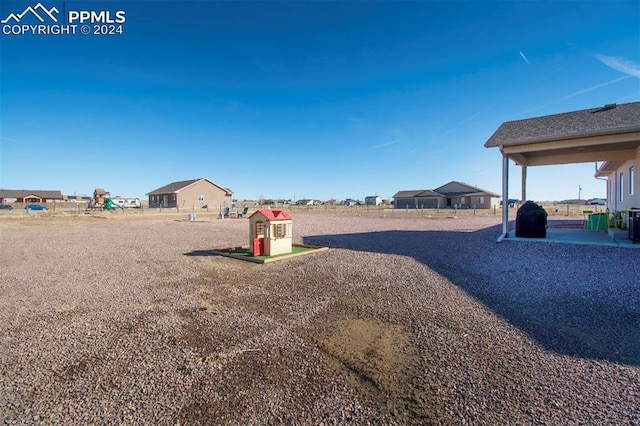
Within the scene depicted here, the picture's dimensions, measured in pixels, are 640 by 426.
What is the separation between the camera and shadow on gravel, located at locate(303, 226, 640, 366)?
3.33m

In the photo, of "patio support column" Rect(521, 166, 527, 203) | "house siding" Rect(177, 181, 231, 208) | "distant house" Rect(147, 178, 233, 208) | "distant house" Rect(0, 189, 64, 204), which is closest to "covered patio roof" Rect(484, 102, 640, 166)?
"patio support column" Rect(521, 166, 527, 203)

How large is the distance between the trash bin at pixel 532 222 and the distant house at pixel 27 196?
75.4 metres

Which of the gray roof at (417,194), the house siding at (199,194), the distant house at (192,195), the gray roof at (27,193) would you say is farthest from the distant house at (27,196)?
the gray roof at (417,194)

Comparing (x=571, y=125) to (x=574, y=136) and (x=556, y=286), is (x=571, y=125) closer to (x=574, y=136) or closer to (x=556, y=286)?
(x=574, y=136)

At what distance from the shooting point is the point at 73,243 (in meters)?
11.1

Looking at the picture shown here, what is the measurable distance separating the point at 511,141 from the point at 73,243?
15957 millimetres

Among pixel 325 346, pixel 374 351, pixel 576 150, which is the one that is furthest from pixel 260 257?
pixel 576 150

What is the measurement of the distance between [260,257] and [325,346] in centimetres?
492

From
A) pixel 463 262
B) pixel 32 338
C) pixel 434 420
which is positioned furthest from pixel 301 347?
pixel 463 262

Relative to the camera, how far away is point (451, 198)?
50.6 m

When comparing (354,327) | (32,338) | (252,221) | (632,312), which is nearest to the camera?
(32,338)

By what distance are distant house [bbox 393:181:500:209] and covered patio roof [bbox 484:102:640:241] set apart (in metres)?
36.2

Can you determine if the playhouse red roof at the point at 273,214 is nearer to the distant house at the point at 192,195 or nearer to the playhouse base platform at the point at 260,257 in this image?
the playhouse base platform at the point at 260,257

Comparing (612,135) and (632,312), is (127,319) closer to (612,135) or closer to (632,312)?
(632,312)
